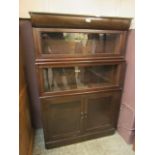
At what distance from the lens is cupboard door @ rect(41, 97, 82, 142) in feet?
5.56

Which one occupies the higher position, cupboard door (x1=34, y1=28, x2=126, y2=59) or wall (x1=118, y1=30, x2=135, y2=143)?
cupboard door (x1=34, y1=28, x2=126, y2=59)

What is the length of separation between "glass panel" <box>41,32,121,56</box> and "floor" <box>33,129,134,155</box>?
121cm

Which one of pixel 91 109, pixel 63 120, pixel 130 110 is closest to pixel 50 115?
pixel 63 120

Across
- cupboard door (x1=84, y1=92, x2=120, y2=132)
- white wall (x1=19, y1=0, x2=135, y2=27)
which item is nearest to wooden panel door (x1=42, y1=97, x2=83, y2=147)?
cupboard door (x1=84, y1=92, x2=120, y2=132)

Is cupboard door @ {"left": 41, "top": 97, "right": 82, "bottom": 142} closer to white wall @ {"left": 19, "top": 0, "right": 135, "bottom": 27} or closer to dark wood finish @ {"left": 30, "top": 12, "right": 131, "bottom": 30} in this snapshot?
dark wood finish @ {"left": 30, "top": 12, "right": 131, "bottom": 30}

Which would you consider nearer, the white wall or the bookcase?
the bookcase

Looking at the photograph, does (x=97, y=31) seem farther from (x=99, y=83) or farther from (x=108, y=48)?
(x=99, y=83)

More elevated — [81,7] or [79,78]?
[81,7]

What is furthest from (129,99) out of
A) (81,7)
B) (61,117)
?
(81,7)

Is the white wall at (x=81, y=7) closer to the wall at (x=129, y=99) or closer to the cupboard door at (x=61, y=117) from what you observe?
the wall at (x=129, y=99)

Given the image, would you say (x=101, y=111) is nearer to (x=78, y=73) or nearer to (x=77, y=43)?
(x=78, y=73)

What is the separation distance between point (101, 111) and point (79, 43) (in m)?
Result: 0.95

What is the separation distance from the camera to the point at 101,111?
1970mm

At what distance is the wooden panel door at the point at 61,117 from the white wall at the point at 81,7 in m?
1.06
